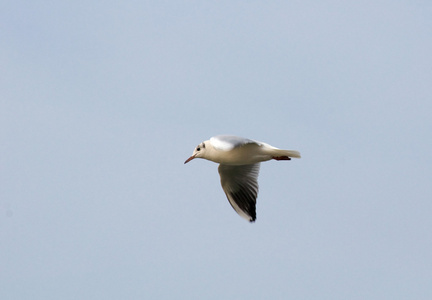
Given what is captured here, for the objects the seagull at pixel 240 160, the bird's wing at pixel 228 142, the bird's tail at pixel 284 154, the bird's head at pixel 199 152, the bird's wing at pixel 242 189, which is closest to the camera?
the bird's wing at pixel 228 142

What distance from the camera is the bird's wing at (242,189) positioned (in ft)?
31.6

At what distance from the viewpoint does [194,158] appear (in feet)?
29.4

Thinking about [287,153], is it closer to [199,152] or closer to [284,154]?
[284,154]

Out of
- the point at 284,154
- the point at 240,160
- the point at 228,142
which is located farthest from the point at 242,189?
the point at 228,142

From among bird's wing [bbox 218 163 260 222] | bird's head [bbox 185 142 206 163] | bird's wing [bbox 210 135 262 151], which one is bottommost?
bird's wing [bbox 218 163 260 222]

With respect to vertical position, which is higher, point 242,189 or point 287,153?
point 287,153

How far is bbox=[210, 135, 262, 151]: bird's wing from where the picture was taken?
7.65m

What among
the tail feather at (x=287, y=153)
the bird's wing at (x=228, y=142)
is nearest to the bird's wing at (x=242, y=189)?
the tail feather at (x=287, y=153)

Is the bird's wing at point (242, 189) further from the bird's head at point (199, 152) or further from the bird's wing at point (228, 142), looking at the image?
the bird's wing at point (228, 142)

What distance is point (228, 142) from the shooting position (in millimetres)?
7707

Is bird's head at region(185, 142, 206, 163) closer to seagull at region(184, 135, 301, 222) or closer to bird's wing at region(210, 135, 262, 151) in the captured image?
seagull at region(184, 135, 301, 222)

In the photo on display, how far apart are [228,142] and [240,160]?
1062 millimetres

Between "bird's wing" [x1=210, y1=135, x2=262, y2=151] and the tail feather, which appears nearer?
"bird's wing" [x1=210, y1=135, x2=262, y2=151]

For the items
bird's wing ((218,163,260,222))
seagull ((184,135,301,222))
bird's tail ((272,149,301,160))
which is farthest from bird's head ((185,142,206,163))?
bird's tail ((272,149,301,160))
